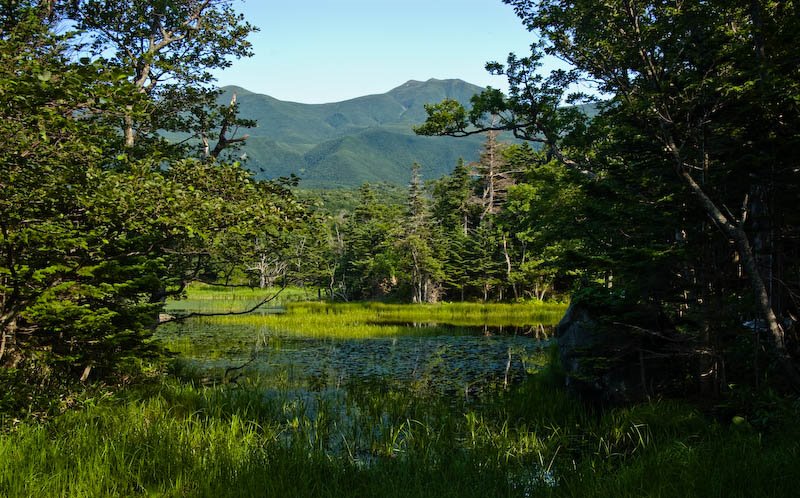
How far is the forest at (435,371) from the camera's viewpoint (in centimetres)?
522

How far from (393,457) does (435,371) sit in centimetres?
756

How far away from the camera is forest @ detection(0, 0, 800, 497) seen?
522 cm

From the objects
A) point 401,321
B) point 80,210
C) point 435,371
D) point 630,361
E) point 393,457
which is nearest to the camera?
point 80,210

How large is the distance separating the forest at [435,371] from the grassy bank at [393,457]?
0.14ft

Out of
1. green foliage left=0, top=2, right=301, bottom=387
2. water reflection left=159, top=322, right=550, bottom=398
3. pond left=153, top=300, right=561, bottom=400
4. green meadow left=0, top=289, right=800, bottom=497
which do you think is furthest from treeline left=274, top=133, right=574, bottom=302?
green foliage left=0, top=2, right=301, bottom=387

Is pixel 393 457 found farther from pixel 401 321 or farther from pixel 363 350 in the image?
pixel 401 321

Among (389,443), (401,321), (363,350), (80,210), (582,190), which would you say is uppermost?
(582,190)

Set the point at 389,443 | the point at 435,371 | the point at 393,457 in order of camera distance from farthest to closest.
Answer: the point at 435,371, the point at 389,443, the point at 393,457

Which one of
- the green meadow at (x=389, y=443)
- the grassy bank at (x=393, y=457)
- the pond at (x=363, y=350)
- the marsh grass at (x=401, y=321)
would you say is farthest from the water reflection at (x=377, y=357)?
the grassy bank at (x=393, y=457)

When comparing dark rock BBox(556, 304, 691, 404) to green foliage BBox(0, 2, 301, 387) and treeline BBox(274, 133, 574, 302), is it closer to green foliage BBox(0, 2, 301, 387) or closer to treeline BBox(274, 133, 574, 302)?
green foliage BBox(0, 2, 301, 387)

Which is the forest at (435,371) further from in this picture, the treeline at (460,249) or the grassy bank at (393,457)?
the treeline at (460,249)

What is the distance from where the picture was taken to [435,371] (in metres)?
14.2

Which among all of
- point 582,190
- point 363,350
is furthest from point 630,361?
point 363,350

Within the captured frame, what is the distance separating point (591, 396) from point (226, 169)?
838 centimetres
